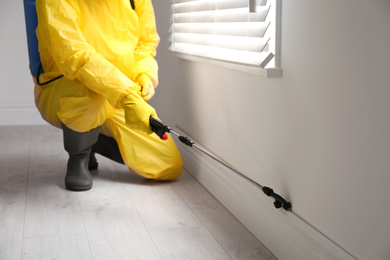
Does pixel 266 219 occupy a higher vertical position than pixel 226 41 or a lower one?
lower

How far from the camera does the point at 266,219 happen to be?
179 cm

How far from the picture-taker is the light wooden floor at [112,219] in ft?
5.71

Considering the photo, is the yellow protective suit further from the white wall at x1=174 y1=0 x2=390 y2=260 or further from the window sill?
the white wall at x1=174 y1=0 x2=390 y2=260

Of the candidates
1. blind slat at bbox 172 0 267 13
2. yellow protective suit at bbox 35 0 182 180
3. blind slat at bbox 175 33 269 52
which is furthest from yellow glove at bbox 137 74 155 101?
blind slat at bbox 172 0 267 13

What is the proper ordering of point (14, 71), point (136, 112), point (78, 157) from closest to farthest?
point (136, 112) < point (78, 157) < point (14, 71)

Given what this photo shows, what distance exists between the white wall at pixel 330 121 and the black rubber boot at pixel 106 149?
2.79 feet

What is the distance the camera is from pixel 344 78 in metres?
1.28

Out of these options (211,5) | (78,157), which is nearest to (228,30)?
(211,5)

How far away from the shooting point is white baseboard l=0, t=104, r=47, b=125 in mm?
3711

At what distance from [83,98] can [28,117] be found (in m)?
1.71

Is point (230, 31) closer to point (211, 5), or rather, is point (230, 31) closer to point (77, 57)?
point (211, 5)

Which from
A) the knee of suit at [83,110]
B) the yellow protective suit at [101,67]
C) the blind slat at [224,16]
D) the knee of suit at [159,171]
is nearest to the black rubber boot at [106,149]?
the yellow protective suit at [101,67]

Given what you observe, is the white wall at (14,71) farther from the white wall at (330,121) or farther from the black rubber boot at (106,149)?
the white wall at (330,121)

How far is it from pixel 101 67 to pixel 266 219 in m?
0.83
